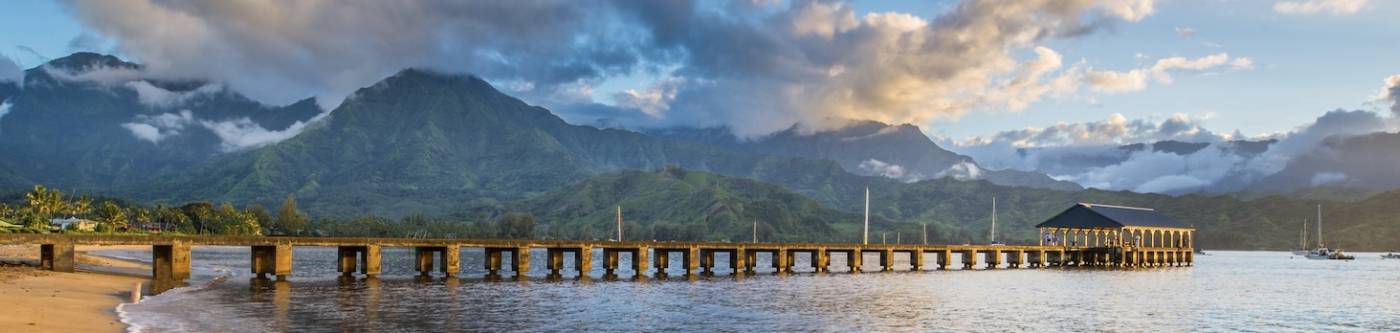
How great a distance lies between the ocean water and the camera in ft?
180

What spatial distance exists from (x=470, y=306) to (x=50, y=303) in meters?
22.4

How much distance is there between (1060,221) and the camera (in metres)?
172

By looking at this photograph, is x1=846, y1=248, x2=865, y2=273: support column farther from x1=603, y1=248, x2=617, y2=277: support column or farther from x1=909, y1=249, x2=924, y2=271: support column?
x1=603, y1=248, x2=617, y2=277: support column

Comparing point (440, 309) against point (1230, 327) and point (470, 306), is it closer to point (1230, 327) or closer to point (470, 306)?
point (470, 306)

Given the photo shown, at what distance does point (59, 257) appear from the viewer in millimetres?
81562

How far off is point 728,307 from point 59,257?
2051 inches

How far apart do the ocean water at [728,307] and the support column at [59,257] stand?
9.76 meters

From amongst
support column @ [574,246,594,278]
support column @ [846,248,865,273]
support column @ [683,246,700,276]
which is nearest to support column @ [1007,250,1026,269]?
support column @ [846,248,865,273]

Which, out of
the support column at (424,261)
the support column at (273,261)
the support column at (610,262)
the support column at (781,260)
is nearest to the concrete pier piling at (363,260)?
the support column at (424,261)

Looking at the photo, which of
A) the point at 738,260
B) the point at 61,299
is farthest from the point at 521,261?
the point at 61,299

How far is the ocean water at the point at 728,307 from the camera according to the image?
55.0 m

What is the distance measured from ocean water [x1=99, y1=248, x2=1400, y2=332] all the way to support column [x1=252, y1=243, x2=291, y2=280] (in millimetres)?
2011

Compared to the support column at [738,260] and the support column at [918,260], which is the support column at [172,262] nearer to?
the support column at [738,260]

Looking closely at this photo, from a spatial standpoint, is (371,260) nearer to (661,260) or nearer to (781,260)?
(661,260)
